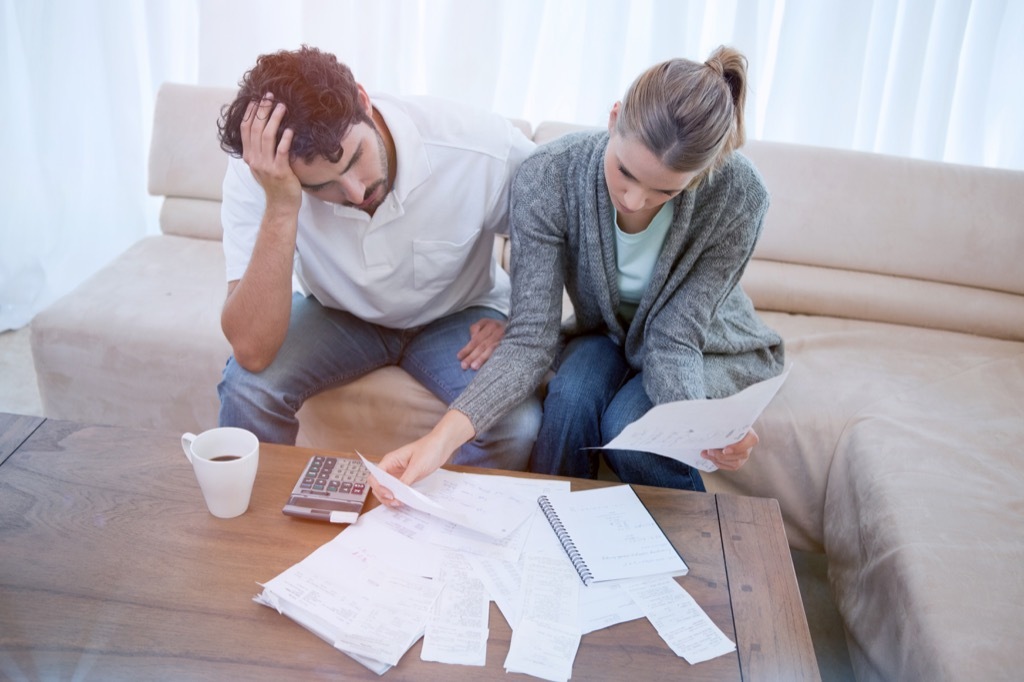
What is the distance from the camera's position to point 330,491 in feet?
3.47

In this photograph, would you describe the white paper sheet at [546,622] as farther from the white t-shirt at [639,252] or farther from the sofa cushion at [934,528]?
the white t-shirt at [639,252]

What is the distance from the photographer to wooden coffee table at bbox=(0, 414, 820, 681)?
835mm

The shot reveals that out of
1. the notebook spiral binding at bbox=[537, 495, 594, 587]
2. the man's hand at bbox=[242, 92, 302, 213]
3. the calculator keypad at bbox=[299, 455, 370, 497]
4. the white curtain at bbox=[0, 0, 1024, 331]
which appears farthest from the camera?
the white curtain at bbox=[0, 0, 1024, 331]

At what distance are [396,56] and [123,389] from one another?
116cm

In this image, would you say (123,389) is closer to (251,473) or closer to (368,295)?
(368,295)

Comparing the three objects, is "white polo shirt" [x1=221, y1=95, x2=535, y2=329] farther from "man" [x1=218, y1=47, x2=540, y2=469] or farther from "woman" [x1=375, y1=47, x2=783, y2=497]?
"woman" [x1=375, y1=47, x2=783, y2=497]

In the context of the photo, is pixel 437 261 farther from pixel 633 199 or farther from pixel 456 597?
pixel 456 597

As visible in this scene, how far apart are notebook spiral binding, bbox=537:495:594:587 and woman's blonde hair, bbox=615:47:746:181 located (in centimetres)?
49

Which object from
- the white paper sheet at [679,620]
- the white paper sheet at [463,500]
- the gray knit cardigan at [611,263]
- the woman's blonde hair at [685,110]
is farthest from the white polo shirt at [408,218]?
the white paper sheet at [679,620]

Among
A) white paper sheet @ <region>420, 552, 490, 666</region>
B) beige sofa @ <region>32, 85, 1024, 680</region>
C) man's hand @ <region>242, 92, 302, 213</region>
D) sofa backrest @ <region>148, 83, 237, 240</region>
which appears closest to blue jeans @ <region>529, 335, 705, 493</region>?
beige sofa @ <region>32, 85, 1024, 680</region>

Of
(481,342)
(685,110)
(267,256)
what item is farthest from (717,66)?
(267,256)

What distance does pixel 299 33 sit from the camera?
2.35m

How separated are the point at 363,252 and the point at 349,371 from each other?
9.0 inches

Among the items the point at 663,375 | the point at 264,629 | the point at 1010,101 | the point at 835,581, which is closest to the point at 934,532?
the point at 835,581
